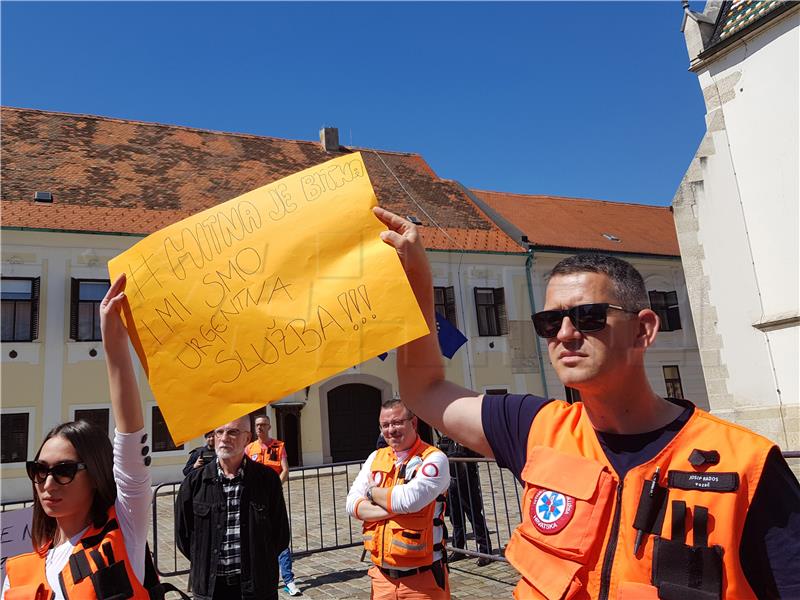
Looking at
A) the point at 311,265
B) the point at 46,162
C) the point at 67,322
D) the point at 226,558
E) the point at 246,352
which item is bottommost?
the point at 226,558

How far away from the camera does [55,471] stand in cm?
219

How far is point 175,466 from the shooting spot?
700 inches

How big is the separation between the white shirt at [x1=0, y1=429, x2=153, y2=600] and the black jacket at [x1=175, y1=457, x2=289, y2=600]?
158 cm

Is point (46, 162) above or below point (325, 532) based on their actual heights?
above

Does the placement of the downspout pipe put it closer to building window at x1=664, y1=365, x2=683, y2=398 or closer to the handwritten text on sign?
building window at x1=664, y1=365, x2=683, y2=398

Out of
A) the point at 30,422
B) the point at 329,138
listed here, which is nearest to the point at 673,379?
the point at 329,138

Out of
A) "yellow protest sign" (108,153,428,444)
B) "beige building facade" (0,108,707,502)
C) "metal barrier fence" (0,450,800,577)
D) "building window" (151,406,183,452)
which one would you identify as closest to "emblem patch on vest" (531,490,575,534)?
"yellow protest sign" (108,153,428,444)

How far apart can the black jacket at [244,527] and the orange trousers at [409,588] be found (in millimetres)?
694

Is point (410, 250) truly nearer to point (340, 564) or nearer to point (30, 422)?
point (340, 564)

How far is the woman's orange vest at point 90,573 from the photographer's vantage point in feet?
6.56

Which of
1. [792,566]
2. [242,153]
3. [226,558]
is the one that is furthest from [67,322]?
[792,566]

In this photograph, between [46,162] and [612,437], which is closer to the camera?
[612,437]

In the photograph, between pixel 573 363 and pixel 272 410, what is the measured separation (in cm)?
1889

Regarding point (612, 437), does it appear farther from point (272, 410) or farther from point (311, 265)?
point (272, 410)
